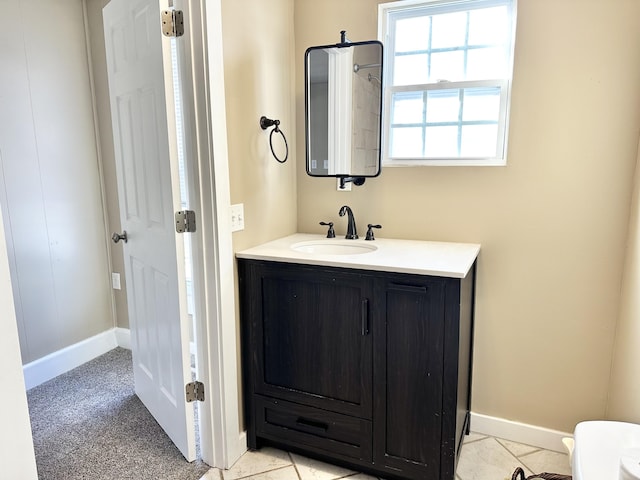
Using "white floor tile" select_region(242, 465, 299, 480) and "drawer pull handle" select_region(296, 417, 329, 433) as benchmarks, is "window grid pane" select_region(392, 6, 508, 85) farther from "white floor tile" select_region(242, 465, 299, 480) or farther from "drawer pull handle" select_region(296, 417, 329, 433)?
"white floor tile" select_region(242, 465, 299, 480)

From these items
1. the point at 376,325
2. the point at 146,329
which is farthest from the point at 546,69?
the point at 146,329

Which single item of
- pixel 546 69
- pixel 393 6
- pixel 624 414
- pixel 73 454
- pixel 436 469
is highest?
pixel 393 6

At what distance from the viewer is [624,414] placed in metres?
1.64

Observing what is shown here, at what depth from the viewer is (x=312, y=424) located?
187cm

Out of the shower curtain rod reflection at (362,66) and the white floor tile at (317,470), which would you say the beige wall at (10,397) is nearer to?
the white floor tile at (317,470)

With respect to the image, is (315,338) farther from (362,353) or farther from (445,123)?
(445,123)

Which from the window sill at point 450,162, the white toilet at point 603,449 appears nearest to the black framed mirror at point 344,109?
the window sill at point 450,162

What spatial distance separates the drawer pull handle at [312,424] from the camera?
1.85 metres

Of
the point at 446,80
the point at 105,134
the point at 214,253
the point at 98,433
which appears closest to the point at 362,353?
the point at 214,253

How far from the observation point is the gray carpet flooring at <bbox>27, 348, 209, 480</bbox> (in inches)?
73.3

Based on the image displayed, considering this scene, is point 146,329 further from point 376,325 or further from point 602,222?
point 602,222

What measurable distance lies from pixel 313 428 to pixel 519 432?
101cm

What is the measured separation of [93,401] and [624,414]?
2.56 metres

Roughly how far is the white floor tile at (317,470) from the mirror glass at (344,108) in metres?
1.36
